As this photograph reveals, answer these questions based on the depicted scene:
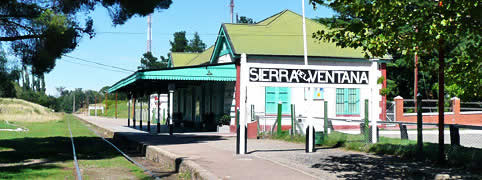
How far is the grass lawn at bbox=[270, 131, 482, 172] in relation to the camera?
988 centimetres

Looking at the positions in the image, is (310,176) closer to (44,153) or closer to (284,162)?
(284,162)

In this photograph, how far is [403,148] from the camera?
12289mm

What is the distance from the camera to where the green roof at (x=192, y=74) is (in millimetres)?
22277

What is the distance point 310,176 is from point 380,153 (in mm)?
4676

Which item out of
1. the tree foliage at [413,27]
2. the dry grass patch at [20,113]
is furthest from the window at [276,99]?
the dry grass patch at [20,113]

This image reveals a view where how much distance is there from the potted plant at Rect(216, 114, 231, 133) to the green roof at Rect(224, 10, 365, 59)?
3686 millimetres

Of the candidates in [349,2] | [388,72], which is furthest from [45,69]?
[388,72]

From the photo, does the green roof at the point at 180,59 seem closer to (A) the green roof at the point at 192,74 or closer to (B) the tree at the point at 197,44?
(A) the green roof at the point at 192,74

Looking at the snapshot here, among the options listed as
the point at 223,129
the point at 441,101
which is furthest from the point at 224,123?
the point at 441,101

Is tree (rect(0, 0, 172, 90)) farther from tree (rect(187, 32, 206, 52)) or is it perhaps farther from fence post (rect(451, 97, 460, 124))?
tree (rect(187, 32, 206, 52))

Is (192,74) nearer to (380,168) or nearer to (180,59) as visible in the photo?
(380,168)

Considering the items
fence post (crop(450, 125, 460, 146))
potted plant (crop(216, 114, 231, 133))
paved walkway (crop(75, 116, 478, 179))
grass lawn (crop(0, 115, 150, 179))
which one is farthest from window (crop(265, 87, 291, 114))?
fence post (crop(450, 125, 460, 146))

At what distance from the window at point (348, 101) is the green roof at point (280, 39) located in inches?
77.8

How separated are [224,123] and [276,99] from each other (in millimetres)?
3029
